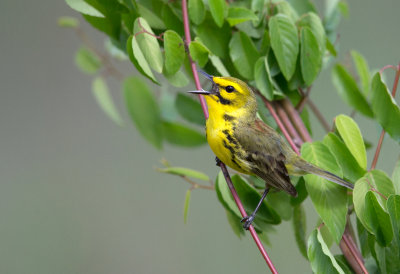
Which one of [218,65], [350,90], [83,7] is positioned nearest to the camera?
[83,7]

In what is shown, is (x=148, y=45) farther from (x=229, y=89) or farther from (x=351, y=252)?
(x=351, y=252)

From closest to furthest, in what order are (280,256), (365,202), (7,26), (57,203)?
1. (365,202)
2. (280,256)
3. (57,203)
4. (7,26)

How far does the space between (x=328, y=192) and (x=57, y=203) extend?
109 inches

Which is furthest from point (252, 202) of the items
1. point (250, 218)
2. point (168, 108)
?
point (168, 108)

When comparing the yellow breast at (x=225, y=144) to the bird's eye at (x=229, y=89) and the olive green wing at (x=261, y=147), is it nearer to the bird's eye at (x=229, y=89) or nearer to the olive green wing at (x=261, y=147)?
the olive green wing at (x=261, y=147)

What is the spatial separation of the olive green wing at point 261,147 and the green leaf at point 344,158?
197 mm

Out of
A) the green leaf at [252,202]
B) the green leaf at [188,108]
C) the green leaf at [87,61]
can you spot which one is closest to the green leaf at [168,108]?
the green leaf at [188,108]

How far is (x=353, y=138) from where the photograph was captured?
149cm

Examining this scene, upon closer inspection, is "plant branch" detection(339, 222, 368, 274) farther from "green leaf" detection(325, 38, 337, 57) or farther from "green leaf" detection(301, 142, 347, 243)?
"green leaf" detection(325, 38, 337, 57)

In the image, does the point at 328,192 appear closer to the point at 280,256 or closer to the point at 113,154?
the point at 280,256

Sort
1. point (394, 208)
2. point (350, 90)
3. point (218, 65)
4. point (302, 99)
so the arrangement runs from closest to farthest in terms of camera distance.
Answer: point (394, 208) → point (218, 65) → point (302, 99) → point (350, 90)

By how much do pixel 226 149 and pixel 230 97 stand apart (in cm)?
17

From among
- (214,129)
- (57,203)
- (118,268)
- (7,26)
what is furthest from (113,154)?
(214,129)

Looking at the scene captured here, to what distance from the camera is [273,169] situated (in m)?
1.67
